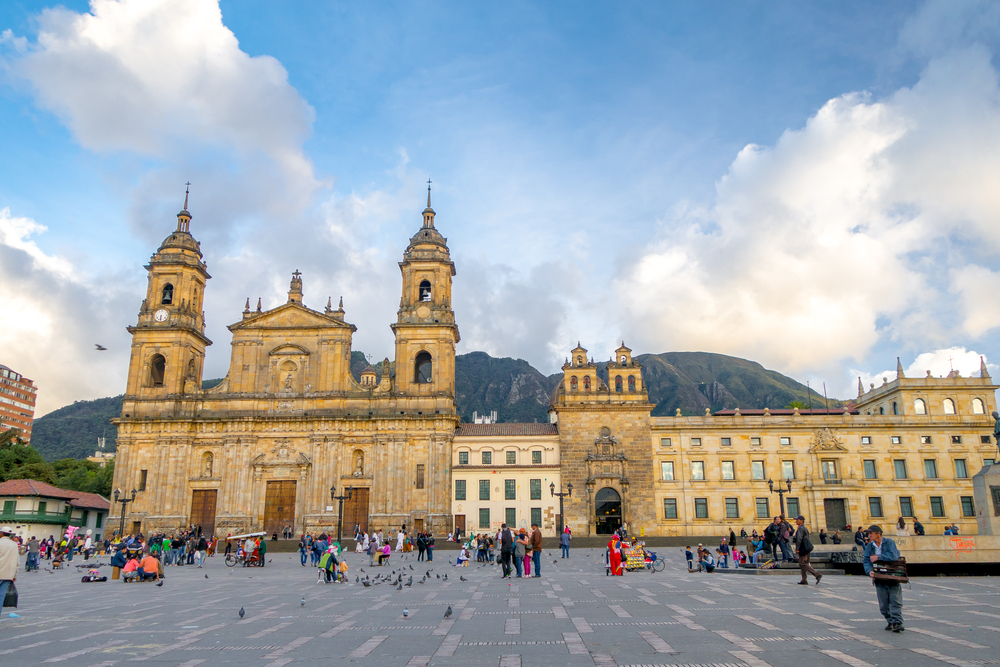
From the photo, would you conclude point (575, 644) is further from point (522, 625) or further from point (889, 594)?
point (889, 594)

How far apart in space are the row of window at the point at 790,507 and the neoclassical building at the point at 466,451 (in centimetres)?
13

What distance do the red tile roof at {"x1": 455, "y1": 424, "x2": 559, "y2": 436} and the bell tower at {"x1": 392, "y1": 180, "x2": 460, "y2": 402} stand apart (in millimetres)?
2626

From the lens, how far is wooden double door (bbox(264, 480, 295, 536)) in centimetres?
5128

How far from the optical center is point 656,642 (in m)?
9.82

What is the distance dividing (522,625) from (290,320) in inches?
1866

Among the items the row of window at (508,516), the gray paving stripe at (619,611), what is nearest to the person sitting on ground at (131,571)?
the gray paving stripe at (619,611)

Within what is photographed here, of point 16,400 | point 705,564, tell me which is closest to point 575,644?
point 705,564

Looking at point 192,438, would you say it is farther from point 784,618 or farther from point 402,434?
point 784,618

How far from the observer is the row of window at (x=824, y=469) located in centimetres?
5256

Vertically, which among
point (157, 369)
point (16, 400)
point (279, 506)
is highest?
point (16, 400)

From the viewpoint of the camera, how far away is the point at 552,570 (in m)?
24.7

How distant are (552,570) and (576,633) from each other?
14418 mm

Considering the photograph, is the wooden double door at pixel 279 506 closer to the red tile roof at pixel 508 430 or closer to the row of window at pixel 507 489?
the row of window at pixel 507 489

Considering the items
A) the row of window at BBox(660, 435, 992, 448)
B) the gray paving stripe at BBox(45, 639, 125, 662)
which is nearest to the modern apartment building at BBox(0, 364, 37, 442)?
the row of window at BBox(660, 435, 992, 448)
